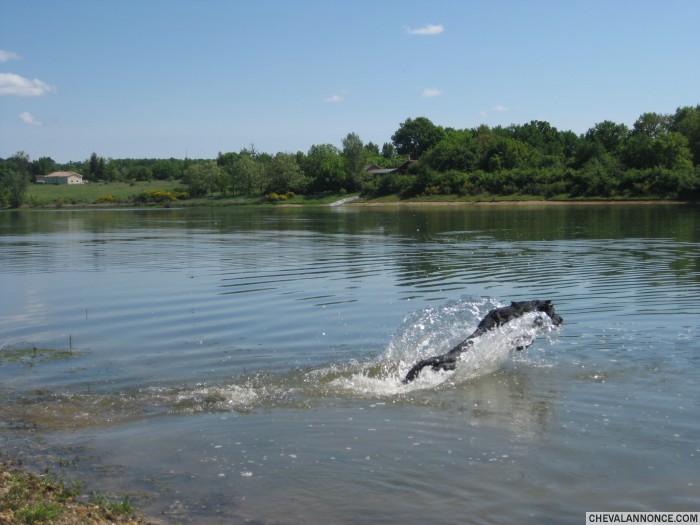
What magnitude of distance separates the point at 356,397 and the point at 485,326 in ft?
9.60

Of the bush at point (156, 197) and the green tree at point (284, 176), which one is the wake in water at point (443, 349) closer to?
the green tree at point (284, 176)

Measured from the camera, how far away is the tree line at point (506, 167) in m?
103

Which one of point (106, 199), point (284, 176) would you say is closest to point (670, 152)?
point (284, 176)

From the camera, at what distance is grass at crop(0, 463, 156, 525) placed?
25.1 feet

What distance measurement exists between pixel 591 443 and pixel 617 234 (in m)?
39.6

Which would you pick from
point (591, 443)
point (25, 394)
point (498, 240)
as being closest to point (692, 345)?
point (591, 443)

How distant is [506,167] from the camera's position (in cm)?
12988

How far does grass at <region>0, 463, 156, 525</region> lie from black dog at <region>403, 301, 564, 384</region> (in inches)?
250

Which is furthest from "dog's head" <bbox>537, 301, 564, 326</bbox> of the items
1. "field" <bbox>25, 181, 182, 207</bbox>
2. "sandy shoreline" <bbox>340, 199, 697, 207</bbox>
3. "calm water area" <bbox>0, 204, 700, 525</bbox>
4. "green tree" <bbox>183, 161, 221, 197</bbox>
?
"green tree" <bbox>183, 161, 221, 197</bbox>

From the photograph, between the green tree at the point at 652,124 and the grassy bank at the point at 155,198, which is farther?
the green tree at the point at 652,124

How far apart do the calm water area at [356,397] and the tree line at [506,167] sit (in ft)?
263

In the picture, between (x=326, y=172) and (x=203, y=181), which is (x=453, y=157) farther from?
(x=203, y=181)

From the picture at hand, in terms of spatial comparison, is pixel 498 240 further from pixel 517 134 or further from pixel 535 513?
pixel 517 134

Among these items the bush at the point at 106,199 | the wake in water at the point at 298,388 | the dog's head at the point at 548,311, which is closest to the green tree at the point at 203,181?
the bush at the point at 106,199
